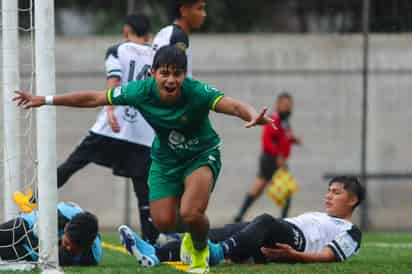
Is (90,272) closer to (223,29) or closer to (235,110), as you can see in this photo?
(235,110)

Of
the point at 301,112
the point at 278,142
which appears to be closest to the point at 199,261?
the point at 278,142

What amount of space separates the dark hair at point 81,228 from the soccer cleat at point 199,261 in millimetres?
737

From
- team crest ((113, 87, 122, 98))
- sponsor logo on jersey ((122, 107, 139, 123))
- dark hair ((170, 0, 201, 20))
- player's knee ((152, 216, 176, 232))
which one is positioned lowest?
player's knee ((152, 216, 176, 232))

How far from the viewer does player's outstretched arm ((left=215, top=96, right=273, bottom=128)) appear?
589 cm

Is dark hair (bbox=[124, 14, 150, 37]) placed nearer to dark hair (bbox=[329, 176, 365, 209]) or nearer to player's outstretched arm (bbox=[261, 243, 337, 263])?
dark hair (bbox=[329, 176, 365, 209])

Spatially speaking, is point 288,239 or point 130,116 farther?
point 130,116

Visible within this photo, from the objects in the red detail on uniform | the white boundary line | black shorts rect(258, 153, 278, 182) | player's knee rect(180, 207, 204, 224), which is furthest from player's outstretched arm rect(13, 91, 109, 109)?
black shorts rect(258, 153, 278, 182)

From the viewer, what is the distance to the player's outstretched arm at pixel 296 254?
7.14 meters

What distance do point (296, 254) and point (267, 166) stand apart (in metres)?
7.28

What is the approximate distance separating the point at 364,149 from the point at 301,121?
41.8 inches

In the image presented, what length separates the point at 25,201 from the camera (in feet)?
24.3

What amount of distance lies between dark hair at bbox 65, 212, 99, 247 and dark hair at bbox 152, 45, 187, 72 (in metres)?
1.20

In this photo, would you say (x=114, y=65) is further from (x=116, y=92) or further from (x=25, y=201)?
(x=116, y=92)

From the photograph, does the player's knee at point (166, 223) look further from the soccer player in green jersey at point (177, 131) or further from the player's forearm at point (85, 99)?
the player's forearm at point (85, 99)
